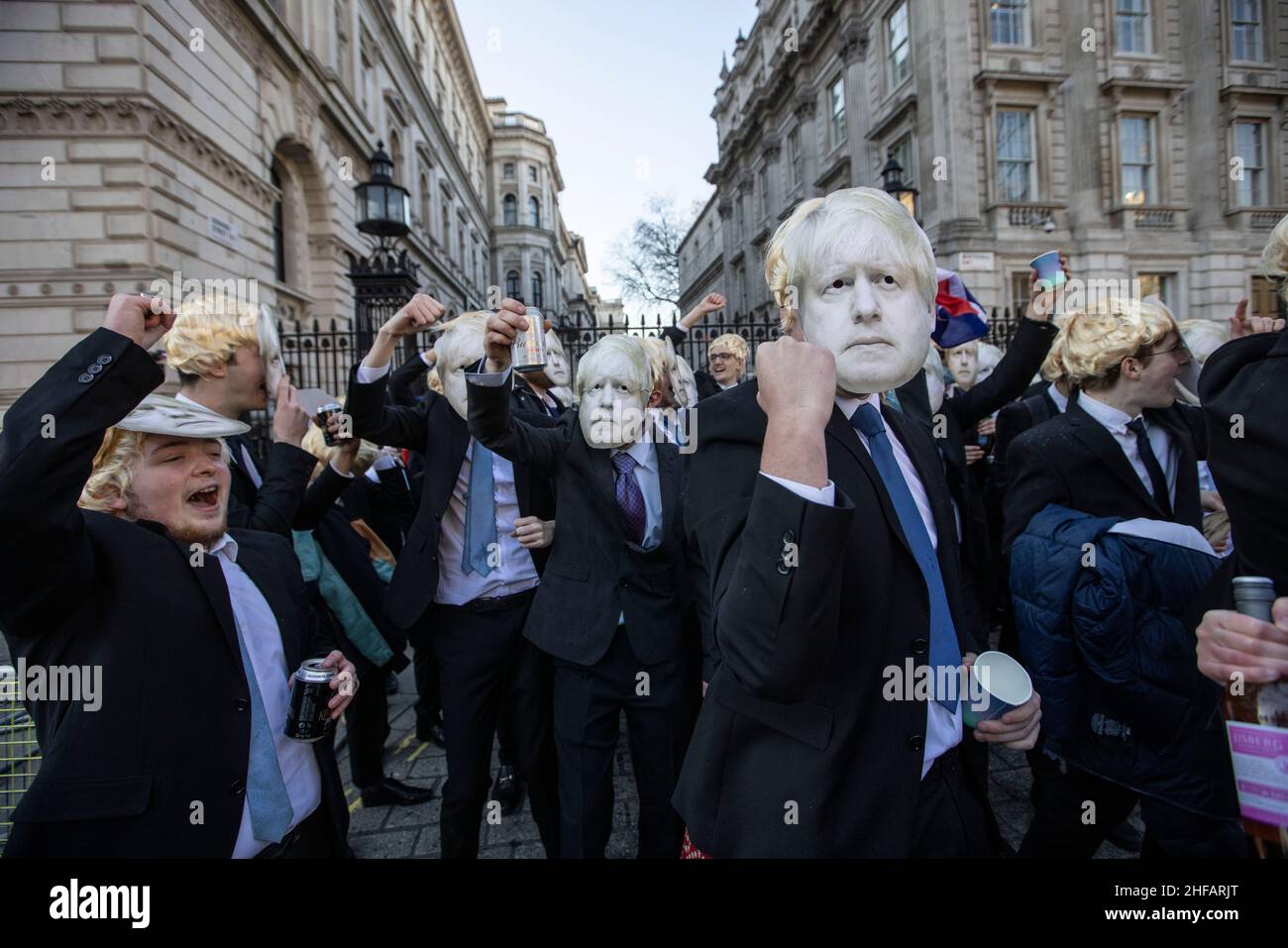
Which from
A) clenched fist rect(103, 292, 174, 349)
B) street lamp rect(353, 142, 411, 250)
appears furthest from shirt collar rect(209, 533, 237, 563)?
street lamp rect(353, 142, 411, 250)

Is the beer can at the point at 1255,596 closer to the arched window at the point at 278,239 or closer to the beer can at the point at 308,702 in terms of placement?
the beer can at the point at 308,702

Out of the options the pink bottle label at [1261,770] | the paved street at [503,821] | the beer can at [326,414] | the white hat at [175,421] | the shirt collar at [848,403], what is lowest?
the paved street at [503,821]

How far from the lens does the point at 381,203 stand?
1005cm

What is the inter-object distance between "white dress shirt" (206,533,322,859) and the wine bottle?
232 centimetres

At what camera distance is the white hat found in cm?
169

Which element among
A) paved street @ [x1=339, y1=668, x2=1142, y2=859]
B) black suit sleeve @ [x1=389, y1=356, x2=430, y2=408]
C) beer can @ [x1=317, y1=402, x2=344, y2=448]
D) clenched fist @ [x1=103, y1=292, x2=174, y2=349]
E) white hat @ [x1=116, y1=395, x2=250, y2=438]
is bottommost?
paved street @ [x1=339, y1=668, x2=1142, y2=859]

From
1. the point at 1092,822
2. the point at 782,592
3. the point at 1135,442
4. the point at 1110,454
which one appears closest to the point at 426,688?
the point at 1092,822

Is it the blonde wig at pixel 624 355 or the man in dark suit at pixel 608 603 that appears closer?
the man in dark suit at pixel 608 603

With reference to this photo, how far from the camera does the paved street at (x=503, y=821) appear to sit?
10.7 ft

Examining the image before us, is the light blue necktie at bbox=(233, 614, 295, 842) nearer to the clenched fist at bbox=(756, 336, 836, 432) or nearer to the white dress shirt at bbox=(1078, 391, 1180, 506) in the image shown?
the clenched fist at bbox=(756, 336, 836, 432)

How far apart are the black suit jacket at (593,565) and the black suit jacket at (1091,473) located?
1.42 metres

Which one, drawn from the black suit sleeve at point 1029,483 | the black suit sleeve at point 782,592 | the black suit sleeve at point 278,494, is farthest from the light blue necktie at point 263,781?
the black suit sleeve at point 1029,483

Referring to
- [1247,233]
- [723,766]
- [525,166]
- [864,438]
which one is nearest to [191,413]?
[723,766]

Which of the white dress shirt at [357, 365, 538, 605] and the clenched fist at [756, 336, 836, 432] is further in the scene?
the white dress shirt at [357, 365, 538, 605]
